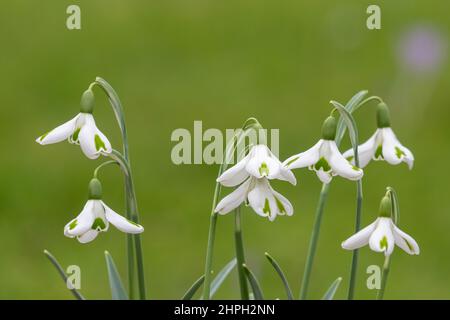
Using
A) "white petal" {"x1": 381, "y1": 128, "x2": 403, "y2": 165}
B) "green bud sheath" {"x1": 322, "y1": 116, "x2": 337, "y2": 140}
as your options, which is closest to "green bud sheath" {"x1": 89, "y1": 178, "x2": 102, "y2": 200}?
"green bud sheath" {"x1": 322, "y1": 116, "x2": 337, "y2": 140}

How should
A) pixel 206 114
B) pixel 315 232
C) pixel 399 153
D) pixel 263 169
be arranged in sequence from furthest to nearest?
pixel 206 114
pixel 315 232
pixel 399 153
pixel 263 169

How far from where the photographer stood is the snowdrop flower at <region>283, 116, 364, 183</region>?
1323 millimetres

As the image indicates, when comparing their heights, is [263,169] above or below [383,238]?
above

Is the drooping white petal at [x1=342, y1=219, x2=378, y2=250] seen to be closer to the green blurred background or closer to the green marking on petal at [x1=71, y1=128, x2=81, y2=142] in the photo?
the green marking on petal at [x1=71, y1=128, x2=81, y2=142]

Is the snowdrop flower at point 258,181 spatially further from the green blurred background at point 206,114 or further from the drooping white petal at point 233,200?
the green blurred background at point 206,114

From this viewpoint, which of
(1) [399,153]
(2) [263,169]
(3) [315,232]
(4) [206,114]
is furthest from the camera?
(4) [206,114]

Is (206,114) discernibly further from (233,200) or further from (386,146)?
(233,200)

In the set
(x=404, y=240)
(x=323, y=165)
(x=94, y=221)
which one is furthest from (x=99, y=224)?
(x=404, y=240)

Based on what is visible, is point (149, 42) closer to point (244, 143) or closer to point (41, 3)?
point (41, 3)

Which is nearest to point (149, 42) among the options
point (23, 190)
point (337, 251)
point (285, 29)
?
point (285, 29)

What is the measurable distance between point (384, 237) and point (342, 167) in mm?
125

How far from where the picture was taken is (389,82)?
3.86 m

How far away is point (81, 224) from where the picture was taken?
4.42ft
